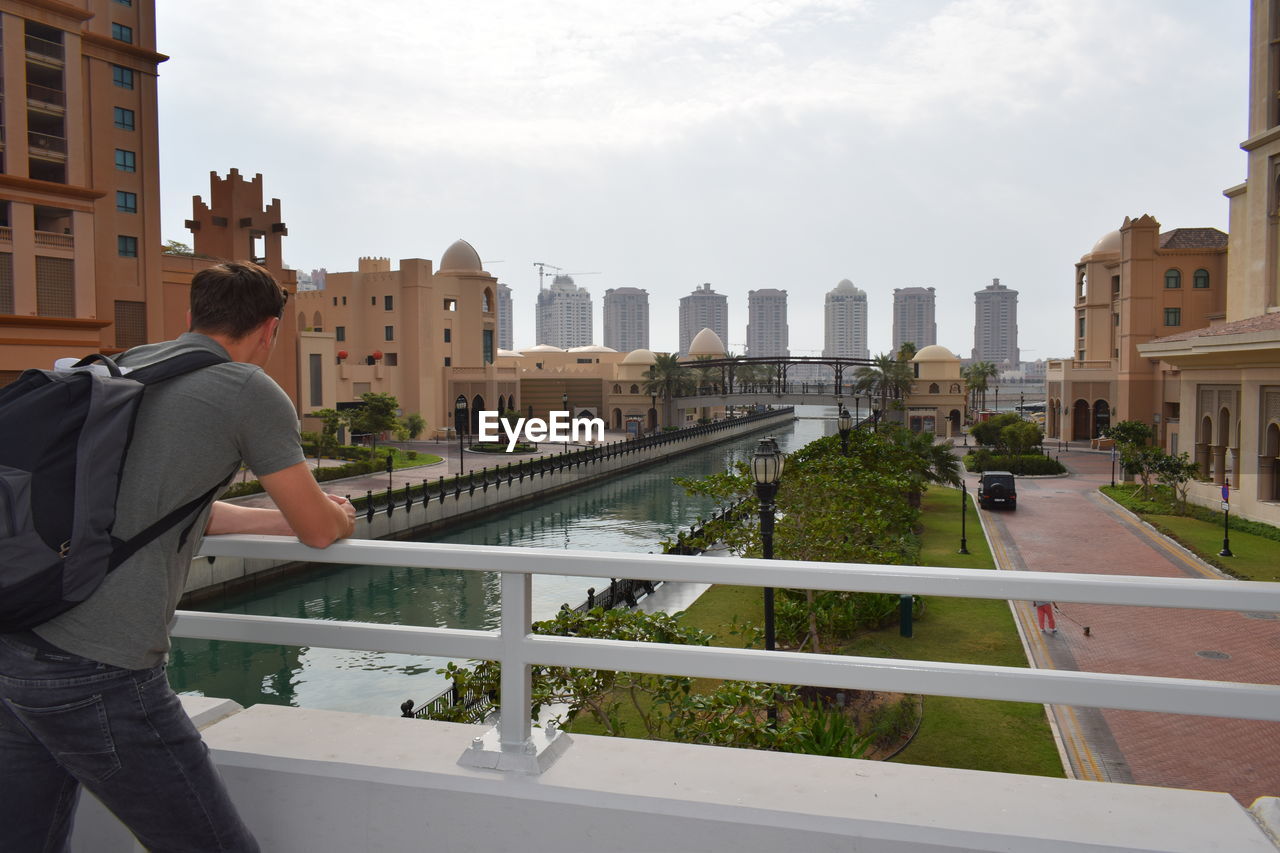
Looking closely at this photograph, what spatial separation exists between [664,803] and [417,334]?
59.2 metres

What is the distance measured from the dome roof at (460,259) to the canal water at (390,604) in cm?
2695

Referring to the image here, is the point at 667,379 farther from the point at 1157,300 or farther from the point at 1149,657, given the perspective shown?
the point at 1149,657

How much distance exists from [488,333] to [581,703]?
195 ft

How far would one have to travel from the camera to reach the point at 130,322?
32.2 metres

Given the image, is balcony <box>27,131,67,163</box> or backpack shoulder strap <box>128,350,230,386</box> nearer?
backpack shoulder strap <box>128,350,230,386</box>

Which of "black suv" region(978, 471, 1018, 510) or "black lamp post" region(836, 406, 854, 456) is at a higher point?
"black lamp post" region(836, 406, 854, 456)

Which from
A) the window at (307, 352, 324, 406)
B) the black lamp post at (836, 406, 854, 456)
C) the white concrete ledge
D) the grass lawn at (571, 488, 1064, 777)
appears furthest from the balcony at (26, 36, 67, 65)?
the white concrete ledge

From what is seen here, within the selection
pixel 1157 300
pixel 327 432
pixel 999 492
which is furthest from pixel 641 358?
pixel 999 492

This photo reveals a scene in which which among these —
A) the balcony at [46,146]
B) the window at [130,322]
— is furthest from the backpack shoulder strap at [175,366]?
the window at [130,322]

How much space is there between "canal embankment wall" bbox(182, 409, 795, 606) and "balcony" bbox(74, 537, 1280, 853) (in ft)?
38.8

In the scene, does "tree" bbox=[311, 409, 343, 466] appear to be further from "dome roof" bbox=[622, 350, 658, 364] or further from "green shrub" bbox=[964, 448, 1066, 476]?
"dome roof" bbox=[622, 350, 658, 364]

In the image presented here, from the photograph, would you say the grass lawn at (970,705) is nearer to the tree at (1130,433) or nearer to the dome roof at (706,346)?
the tree at (1130,433)

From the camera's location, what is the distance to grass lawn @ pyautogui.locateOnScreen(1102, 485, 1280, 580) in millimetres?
21091

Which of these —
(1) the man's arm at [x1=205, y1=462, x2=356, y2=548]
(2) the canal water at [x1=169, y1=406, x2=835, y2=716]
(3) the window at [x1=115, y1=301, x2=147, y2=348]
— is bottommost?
(2) the canal water at [x1=169, y1=406, x2=835, y2=716]
